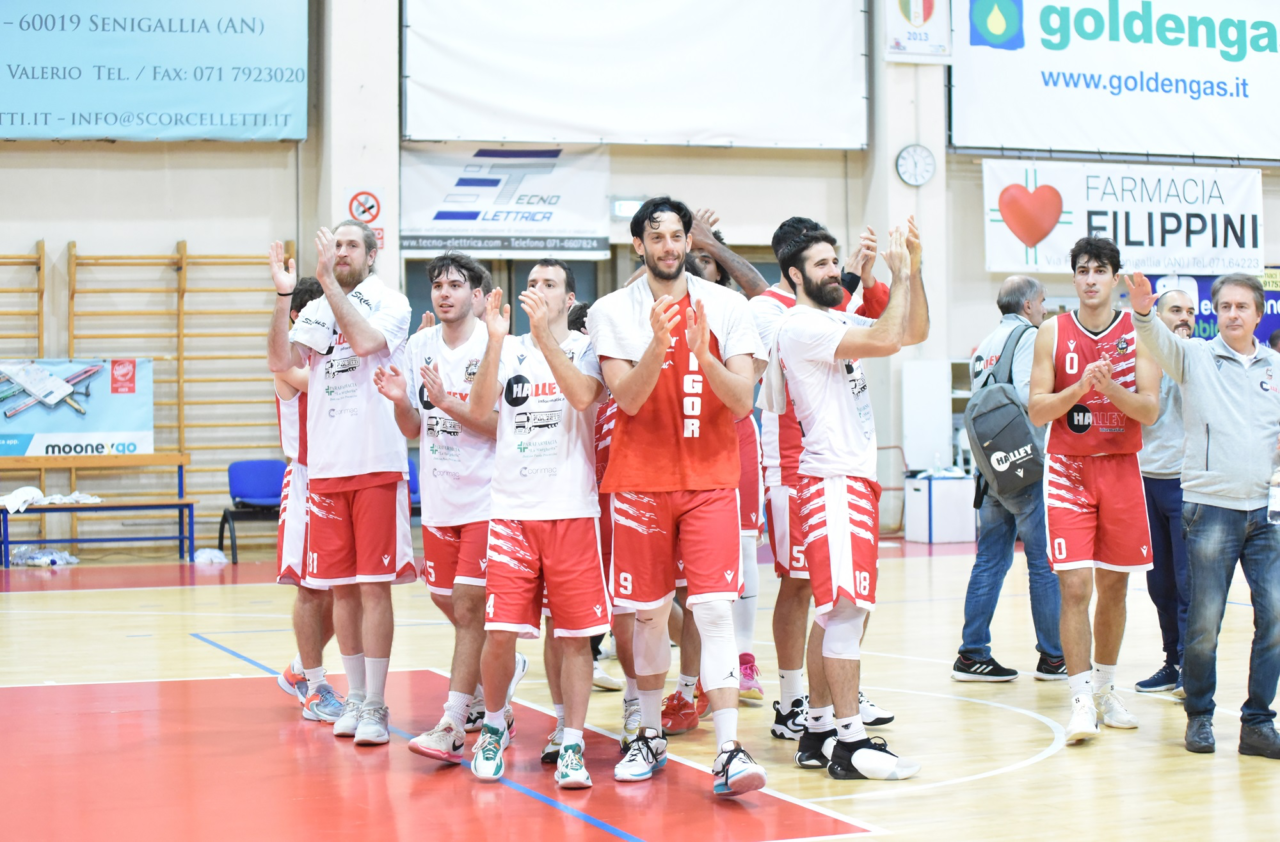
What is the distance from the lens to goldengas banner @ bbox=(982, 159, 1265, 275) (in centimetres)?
1471

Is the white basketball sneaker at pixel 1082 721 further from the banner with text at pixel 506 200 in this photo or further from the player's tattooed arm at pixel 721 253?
the banner with text at pixel 506 200

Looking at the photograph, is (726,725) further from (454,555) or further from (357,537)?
(357,537)

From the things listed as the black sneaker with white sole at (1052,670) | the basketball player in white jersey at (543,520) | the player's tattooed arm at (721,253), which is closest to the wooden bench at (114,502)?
the player's tattooed arm at (721,253)

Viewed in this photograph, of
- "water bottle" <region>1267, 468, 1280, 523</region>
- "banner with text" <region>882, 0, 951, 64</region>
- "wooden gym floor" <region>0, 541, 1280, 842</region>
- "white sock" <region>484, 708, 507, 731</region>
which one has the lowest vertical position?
"wooden gym floor" <region>0, 541, 1280, 842</region>

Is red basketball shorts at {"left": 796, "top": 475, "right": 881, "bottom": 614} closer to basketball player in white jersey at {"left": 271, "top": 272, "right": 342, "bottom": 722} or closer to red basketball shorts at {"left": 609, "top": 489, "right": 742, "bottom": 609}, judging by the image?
red basketball shorts at {"left": 609, "top": 489, "right": 742, "bottom": 609}

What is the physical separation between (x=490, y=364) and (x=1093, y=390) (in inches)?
96.6

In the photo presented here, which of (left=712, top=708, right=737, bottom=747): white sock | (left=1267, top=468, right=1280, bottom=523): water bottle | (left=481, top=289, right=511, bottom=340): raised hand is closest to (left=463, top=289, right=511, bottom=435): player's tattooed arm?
(left=481, top=289, right=511, bottom=340): raised hand

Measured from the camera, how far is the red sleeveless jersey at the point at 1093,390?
5137 millimetres

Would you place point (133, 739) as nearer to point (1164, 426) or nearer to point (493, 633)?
point (493, 633)

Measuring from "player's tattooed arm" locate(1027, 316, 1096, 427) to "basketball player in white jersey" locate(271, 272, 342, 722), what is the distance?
3.09 meters

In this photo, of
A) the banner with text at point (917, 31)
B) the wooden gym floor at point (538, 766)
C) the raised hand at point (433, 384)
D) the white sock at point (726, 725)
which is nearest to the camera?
the wooden gym floor at point (538, 766)

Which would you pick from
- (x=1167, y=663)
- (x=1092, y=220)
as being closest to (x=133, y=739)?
(x=1167, y=663)

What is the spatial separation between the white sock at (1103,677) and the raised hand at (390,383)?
309 centimetres

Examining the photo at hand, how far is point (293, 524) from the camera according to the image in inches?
233
